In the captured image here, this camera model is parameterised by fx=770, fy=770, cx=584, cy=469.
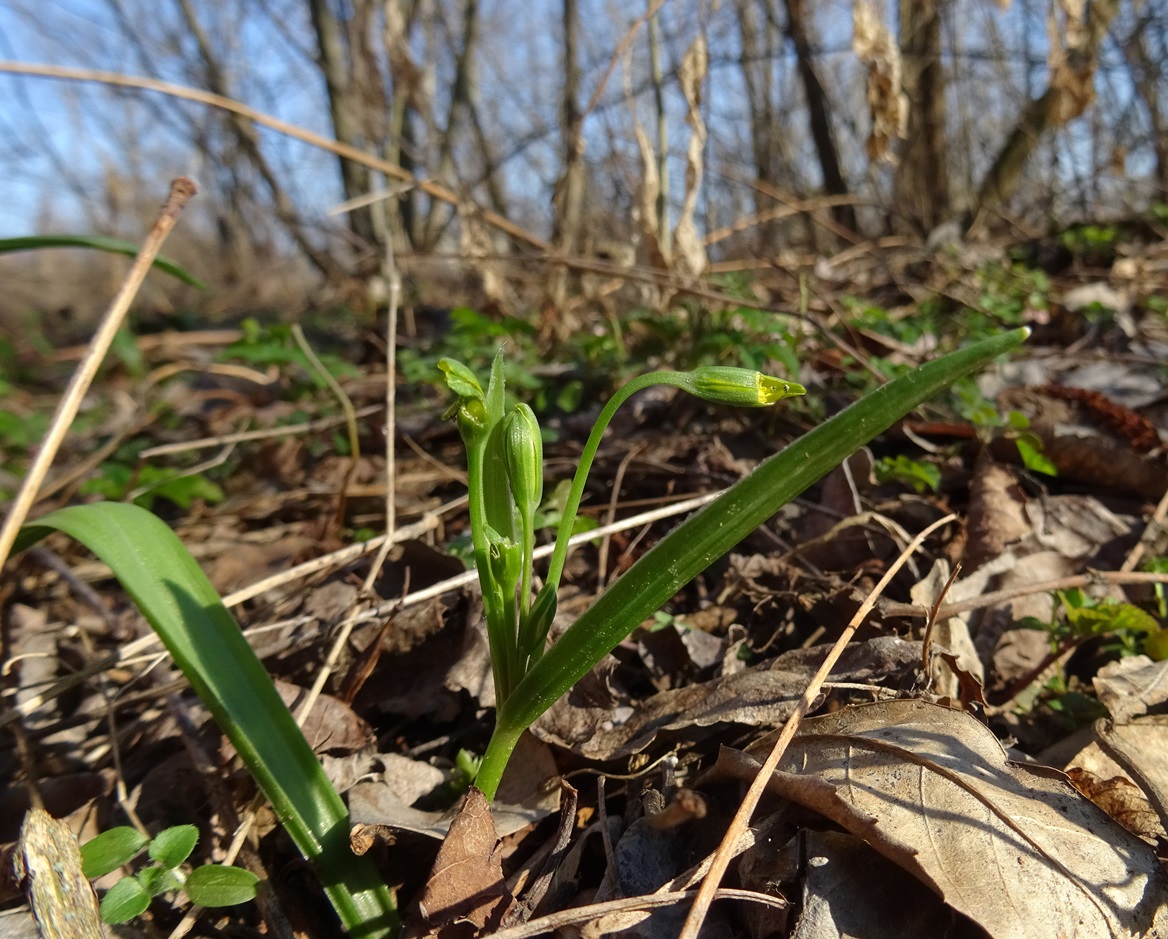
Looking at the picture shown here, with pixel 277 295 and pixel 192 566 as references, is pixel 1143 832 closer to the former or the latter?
pixel 192 566

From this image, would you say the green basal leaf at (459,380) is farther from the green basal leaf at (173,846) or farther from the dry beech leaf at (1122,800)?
the dry beech leaf at (1122,800)

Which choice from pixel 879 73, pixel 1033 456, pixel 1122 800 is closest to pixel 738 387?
pixel 1122 800

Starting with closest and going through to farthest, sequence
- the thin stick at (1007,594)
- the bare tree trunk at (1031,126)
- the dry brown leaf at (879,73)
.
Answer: the thin stick at (1007,594)
the dry brown leaf at (879,73)
the bare tree trunk at (1031,126)

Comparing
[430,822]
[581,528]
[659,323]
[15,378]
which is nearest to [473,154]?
[15,378]

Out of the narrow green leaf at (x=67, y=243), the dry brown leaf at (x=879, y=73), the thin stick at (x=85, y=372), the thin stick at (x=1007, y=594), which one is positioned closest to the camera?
the thin stick at (x=85, y=372)

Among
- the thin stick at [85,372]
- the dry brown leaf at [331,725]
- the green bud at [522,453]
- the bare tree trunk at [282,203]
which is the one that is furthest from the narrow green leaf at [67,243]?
the bare tree trunk at [282,203]

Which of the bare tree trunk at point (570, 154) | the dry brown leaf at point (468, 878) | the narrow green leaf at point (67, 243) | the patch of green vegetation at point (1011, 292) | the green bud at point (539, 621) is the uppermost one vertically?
the bare tree trunk at point (570, 154)

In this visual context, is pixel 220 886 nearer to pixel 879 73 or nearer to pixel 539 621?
pixel 539 621

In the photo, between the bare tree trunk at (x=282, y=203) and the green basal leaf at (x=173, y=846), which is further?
the bare tree trunk at (x=282, y=203)
